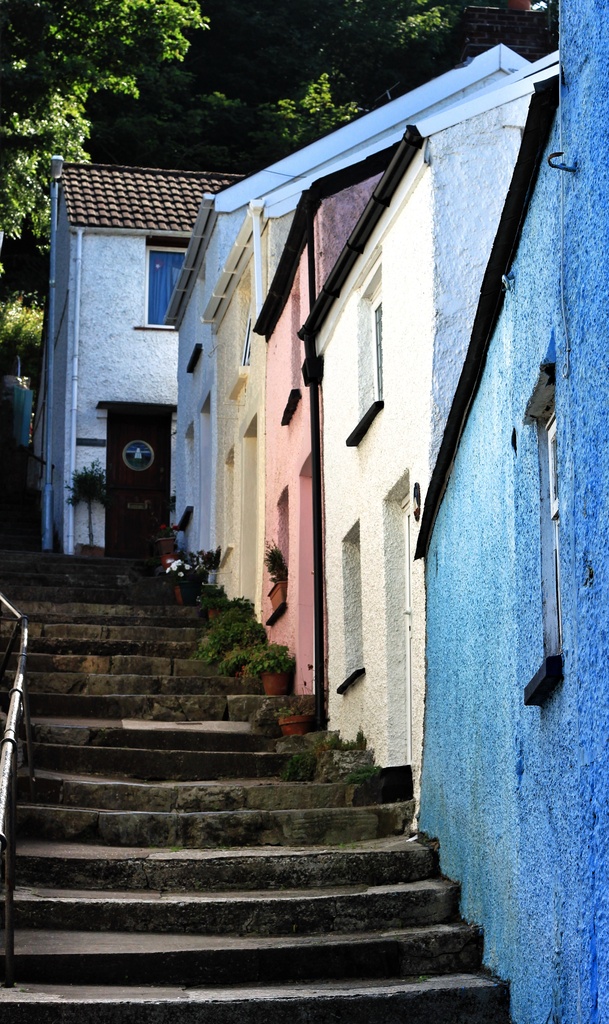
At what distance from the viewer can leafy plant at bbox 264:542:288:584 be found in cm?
1337

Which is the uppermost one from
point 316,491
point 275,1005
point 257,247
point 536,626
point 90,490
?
point 257,247

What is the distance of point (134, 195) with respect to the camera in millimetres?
23109

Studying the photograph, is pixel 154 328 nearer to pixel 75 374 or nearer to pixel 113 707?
pixel 75 374

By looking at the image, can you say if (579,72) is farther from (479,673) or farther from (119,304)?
(119,304)

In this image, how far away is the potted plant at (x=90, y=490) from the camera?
2206cm

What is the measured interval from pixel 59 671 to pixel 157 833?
4.09m

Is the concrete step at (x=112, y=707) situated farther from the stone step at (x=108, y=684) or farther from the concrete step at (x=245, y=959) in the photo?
the concrete step at (x=245, y=959)

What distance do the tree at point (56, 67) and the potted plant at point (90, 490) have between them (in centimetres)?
637

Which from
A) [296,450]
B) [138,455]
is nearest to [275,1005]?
[296,450]

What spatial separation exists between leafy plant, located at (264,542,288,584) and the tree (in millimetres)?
14659

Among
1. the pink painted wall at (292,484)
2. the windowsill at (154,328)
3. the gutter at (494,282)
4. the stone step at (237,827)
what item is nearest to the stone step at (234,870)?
the stone step at (237,827)

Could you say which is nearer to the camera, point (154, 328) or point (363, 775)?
point (363, 775)

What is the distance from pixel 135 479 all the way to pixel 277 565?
10.1 m

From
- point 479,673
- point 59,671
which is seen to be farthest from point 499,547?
point 59,671
